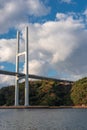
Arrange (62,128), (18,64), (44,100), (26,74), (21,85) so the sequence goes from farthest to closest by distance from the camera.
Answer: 1. (21,85)
2. (44,100)
3. (18,64)
4. (26,74)
5. (62,128)

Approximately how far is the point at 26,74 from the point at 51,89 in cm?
1995

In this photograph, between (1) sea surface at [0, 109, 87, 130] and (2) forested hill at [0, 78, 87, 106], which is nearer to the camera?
(1) sea surface at [0, 109, 87, 130]

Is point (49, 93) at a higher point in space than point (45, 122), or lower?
higher

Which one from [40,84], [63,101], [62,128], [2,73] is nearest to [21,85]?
[40,84]

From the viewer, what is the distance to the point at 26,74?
280 feet

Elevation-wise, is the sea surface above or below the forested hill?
below

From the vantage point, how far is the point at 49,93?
333 ft

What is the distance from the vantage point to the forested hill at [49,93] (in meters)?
91.3

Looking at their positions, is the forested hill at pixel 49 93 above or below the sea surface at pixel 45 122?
above

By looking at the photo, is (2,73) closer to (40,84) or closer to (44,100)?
(44,100)

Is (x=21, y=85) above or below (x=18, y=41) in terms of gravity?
below

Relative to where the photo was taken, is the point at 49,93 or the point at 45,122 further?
the point at 49,93

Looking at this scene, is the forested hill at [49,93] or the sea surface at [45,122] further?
the forested hill at [49,93]

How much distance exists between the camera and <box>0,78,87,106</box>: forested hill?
91312 millimetres
